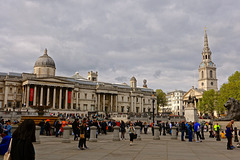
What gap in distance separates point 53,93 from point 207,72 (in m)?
81.7

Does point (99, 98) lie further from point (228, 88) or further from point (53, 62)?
point (228, 88)

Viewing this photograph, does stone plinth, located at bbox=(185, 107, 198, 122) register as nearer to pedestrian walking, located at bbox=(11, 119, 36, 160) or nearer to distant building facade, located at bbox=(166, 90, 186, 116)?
pedestrian walking, located at bbox=(11, 119, 36, 160)

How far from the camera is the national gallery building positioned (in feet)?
221

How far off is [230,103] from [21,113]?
4037cm

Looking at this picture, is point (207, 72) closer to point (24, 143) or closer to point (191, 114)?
point (191, 114)

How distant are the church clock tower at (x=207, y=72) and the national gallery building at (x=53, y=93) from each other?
47.6 metres

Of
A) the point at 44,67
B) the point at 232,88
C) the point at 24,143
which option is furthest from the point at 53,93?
the point at 24,143

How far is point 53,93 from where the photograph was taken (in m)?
72.6

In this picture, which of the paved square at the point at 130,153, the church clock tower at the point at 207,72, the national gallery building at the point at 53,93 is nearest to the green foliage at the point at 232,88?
the national gallery building at the point at 53,93

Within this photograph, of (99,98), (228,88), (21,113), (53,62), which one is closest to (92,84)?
(99,98)

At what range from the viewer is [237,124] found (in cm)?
3017

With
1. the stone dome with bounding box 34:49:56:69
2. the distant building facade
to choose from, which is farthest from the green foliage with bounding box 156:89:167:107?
the stone dome with bounding box 34:49:56:69

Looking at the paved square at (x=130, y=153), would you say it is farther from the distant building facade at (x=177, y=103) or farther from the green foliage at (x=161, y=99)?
the distant building facade at (x=177, y=103)

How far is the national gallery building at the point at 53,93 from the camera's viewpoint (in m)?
67.3
